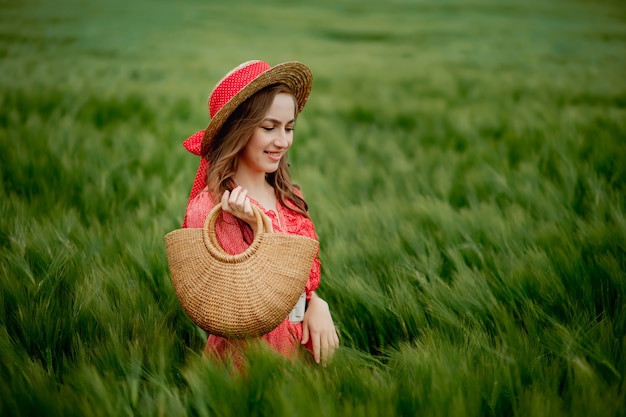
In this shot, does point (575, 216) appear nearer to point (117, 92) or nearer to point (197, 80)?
point (117, 92)

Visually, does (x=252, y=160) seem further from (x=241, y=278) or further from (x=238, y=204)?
(x=241, y=278)

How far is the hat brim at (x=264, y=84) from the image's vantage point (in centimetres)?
133

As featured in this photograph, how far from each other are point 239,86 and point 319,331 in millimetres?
692

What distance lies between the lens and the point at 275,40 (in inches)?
475

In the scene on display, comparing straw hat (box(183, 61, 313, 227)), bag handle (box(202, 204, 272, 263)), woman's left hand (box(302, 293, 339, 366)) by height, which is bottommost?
woman's left hand (box(302, 293, 339, 366))

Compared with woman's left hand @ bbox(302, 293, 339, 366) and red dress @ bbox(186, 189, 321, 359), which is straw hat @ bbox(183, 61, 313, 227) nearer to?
red dress @ bbox(186, 189, 321, 359)

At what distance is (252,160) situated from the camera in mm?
1455

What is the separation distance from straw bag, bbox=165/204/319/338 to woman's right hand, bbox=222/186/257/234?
0.10 feet

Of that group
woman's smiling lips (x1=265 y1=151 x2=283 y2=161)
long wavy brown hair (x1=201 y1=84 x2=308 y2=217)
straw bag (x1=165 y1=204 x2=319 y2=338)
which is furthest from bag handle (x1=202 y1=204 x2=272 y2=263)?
woman's smiling lips (x1=265 y1=151 x2=283 y2=161)

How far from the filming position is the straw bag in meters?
1.19

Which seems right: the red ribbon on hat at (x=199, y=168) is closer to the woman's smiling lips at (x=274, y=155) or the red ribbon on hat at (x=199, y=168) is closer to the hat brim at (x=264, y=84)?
the hat brim at (x=264, y=84)

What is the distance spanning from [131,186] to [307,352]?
155 centimetres

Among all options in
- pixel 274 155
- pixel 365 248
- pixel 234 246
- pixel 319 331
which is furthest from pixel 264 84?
pixel 365 248

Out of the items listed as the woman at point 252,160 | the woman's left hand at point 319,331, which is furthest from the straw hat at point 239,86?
the woman's left hand at point 319,331
